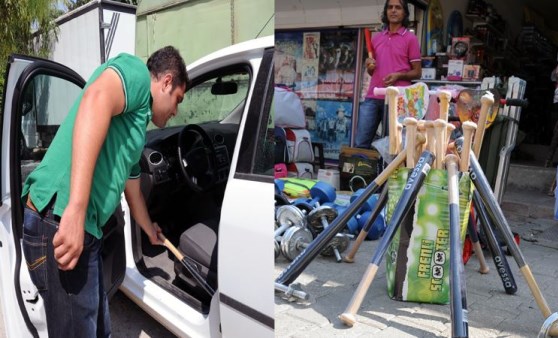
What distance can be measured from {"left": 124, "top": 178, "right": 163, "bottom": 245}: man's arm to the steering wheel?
0.29 m

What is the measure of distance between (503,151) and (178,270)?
212cm

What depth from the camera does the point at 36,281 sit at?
5.21 ft

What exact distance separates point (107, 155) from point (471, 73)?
339 centimetres

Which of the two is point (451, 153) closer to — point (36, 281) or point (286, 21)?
point (286, 21)

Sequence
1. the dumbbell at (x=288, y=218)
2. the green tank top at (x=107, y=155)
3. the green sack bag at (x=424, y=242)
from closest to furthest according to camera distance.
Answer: the green tank top at (x=107, y=155) → the green sack bag at (x=424, y=242) → the dumbbell at (x=288, y=218)

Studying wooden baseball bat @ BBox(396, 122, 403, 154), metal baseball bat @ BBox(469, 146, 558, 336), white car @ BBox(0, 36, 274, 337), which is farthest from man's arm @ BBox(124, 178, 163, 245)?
metal baseball bat @ BBox(469, 146, 558, 336)

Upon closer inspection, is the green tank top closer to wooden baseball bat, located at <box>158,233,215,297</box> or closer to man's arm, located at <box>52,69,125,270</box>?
man's arm, located at <box>52,69,125,270</box>

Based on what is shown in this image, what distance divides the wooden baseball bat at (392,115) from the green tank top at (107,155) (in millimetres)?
955

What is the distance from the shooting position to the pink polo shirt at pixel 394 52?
268 centimetres

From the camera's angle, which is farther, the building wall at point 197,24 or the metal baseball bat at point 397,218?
the metal baseball bat at point 397,218

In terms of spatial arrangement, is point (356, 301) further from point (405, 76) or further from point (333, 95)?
point (333, 95)

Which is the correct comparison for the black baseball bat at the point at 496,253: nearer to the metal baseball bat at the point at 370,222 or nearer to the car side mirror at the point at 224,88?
the metal baseball bat at the point at 370,222

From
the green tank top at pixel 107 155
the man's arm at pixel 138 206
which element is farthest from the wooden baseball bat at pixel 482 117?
the man's arm at pixel 138 206

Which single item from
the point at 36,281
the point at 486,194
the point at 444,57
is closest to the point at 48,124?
the point at 36,281
